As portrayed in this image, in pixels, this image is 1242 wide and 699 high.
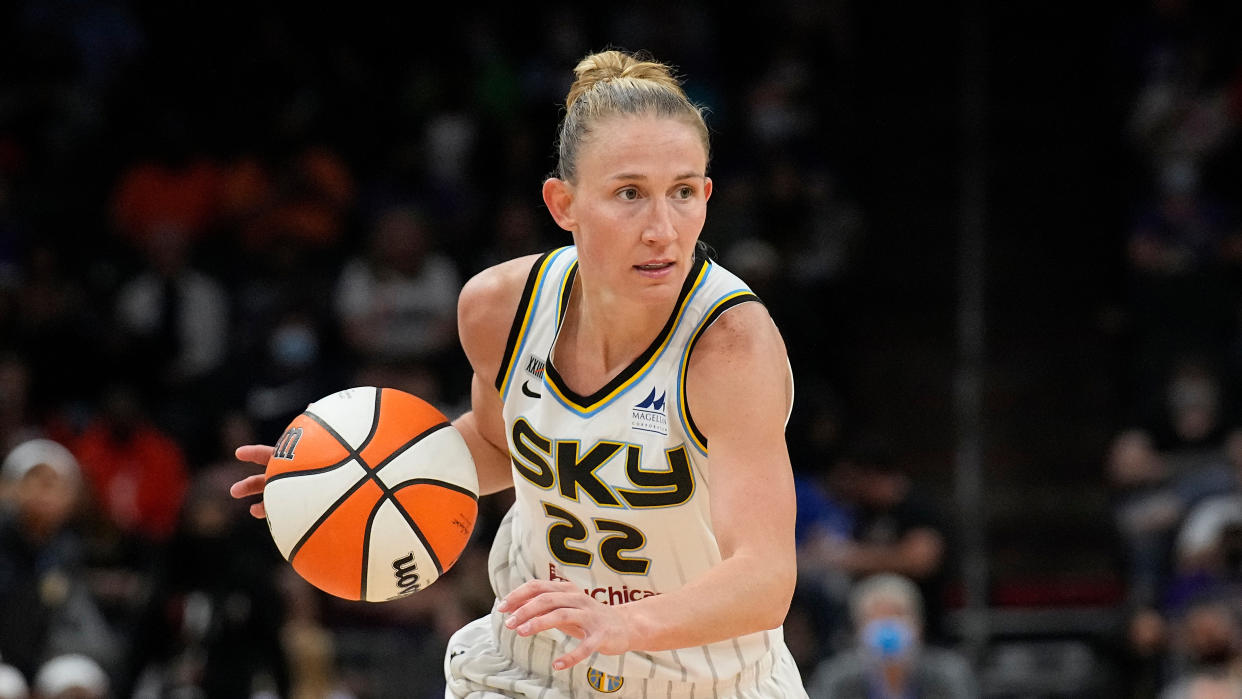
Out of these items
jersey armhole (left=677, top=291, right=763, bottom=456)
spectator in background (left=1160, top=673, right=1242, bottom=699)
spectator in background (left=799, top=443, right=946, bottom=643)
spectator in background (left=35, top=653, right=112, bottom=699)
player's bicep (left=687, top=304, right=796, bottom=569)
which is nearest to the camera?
player's bicep (left=687, top=304, right=796, bottom=569)

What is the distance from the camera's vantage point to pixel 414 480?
3770 millimetres

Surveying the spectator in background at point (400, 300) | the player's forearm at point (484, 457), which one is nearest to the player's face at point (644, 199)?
the player's forearm at point (484, 457)

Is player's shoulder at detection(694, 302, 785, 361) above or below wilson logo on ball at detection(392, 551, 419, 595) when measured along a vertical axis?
above

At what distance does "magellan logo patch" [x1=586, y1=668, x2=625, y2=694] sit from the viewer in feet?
12.2

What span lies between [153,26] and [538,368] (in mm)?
9158

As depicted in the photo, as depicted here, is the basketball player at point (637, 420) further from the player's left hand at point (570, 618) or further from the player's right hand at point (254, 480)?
the player's left hand at point (570, 618)

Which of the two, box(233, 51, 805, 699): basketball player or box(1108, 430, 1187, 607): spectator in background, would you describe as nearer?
box(233, 51, 805, 699): basketball player

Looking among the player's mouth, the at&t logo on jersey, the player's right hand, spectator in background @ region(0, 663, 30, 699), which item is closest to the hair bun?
the player's mouth

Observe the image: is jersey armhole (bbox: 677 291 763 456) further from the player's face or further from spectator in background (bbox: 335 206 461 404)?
spectator in background (bbox: 335 206 461 404)

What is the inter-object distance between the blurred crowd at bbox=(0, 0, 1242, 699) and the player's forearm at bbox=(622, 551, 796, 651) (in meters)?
4.53

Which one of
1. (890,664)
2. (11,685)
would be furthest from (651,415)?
(11,685)

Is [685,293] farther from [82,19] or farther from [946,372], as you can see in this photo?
[82,19]

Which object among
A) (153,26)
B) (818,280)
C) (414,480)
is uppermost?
(153,26)

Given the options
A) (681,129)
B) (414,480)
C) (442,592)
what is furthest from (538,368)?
(442,592)
